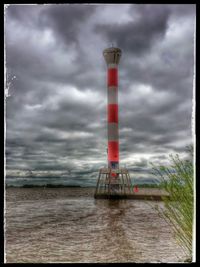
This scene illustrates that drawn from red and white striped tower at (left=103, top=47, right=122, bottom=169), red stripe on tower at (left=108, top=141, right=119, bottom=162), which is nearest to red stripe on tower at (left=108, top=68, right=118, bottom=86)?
red and white striped tower at (left=103, top=47, right=122, bottom=169)

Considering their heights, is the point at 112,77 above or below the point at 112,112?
above

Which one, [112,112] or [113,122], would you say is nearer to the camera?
[113,122]

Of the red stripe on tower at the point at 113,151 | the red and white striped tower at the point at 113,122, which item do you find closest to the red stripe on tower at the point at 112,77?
the red and white striped tower at the point at 113,122

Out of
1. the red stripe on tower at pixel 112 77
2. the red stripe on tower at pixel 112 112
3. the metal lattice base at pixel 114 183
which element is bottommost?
the metal lattice base at pixel 114 183

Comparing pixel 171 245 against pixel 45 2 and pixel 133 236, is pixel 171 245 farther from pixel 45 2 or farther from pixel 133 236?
pixel 45 2

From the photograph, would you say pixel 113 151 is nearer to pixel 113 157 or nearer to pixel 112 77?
pixel 113 157

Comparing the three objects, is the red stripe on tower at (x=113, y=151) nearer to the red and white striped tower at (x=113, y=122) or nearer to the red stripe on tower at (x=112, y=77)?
the red and white striped tower at (x=113, y=122)

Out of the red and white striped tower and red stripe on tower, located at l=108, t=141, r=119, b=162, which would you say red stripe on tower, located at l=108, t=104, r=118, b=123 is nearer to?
the red and white striped tower

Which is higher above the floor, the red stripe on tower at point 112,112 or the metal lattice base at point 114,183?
the red stripe on tower at point 112,112

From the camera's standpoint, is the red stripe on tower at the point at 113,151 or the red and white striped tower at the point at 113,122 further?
the red and white striped tower at the point at 113,122

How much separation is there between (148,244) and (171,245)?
61 cm

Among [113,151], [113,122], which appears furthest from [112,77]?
[113,151]

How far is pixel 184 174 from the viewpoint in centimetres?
259
